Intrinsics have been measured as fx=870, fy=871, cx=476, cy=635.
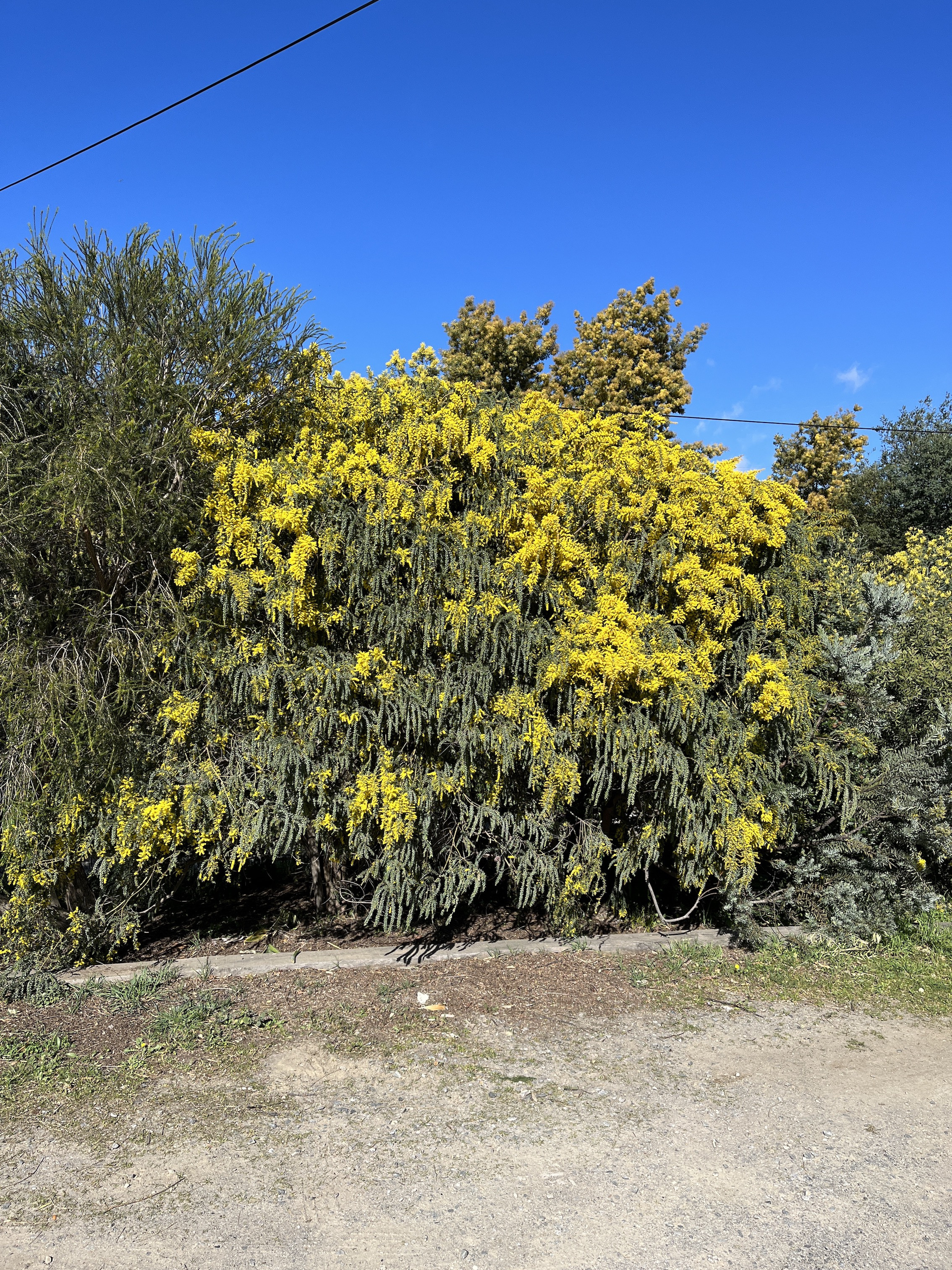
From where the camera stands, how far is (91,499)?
4367 millimetres

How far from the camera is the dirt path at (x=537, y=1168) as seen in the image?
2.62 m

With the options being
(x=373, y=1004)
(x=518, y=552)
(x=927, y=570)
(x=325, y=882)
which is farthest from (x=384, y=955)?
(x=927, y=570)

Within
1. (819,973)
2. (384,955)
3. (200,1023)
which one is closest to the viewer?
(200,1023)

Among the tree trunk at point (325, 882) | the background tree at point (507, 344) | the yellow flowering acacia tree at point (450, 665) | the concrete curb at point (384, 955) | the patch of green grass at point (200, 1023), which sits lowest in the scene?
the patch of green grass at point (200, 1023)

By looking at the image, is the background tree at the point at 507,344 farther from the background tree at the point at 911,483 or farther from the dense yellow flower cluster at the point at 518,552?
the dense yellow flower cluster at the point at 518,552

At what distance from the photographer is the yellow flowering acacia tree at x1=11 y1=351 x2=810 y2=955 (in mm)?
4754

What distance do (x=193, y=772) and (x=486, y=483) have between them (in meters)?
2.34

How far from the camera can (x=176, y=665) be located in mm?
4887

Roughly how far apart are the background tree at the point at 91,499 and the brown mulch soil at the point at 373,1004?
0.83m

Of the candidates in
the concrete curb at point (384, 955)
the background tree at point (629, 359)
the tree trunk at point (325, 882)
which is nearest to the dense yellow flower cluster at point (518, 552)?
the tree trunk at point (325, 882)

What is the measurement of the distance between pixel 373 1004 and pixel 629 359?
16.8 metres

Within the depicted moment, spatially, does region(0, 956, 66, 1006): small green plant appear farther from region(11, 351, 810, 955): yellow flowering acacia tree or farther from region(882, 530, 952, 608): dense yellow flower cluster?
region(882, 530, 952, 608): dense yellow flower cluster

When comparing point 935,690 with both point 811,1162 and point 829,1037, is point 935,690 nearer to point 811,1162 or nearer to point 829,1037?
point 829,1037

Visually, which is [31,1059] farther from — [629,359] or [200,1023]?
[629,359]
